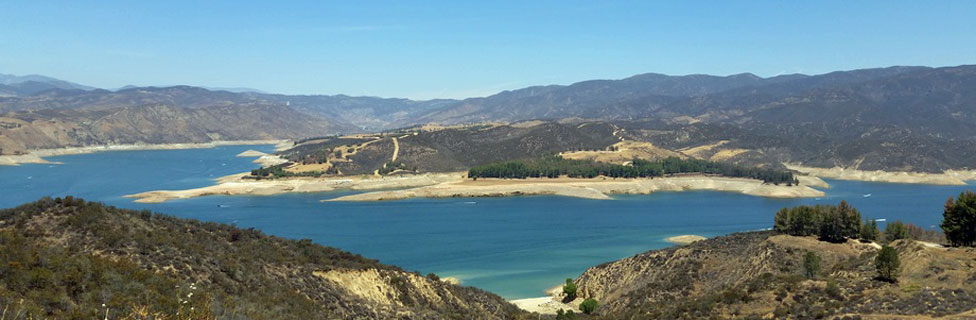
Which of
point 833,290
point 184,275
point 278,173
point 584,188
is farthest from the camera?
point 278,173

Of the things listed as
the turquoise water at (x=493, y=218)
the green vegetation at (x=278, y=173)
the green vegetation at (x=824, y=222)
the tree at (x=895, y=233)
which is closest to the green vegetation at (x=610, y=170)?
the turquoise water at (x=493, y=218)

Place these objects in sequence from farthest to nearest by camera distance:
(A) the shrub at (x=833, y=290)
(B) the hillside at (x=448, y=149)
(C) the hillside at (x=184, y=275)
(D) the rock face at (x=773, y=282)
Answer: (B) the hillside at (x=448, y=149) → (A) the shrub at (x=833, y=290) → (D) the rock face at (x=773, y=282) → (C) the hillside at (x=184, y=275)

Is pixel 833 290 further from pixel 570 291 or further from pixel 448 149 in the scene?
pixel 448 149

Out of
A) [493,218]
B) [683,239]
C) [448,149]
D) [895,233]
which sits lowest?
[493,218]

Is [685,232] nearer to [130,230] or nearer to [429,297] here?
[429,297]

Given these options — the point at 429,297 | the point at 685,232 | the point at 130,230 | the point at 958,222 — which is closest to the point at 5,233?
the point at 130,230

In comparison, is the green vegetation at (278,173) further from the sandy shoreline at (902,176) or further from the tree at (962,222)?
the tree at (962,222)

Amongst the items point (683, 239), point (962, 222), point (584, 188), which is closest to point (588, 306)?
point (962, 222)
